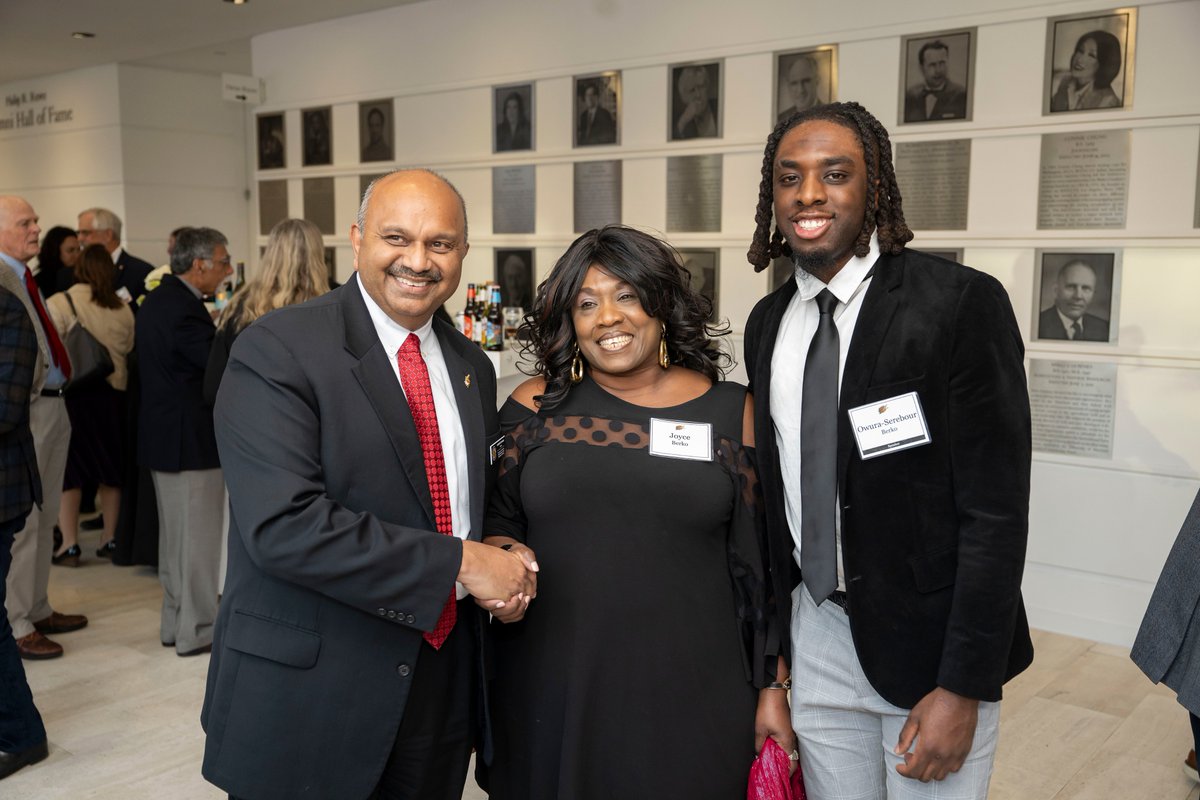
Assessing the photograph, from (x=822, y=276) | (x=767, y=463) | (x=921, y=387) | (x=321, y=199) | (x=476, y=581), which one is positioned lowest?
(x=476, y=581)

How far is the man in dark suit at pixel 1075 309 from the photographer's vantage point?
14.6 feet

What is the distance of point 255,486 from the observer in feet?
5.24

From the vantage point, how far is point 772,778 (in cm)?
190

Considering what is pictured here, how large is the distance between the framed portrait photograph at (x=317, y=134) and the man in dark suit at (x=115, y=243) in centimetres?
150

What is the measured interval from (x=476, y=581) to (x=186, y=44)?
849cm

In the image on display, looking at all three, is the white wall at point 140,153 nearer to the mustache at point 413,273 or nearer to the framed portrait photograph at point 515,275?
the framed portrait photograph at point 515,275

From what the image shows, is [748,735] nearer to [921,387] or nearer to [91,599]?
[921,387]

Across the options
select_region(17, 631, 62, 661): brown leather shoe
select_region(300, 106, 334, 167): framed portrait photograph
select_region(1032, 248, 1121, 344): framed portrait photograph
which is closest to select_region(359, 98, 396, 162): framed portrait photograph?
select_region(300, 106, 334, 167): framed portrait photograph

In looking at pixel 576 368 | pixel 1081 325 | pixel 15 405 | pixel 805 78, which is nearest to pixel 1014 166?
pixel 1081 325

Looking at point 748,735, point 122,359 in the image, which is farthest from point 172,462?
point 748,735

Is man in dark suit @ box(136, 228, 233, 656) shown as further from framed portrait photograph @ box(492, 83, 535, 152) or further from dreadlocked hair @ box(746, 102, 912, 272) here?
dreadlocked hair @ box(746, 102, 912, 272)

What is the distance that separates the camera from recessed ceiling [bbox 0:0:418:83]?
7.29 m

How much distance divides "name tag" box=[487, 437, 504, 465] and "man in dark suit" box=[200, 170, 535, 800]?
10 cm

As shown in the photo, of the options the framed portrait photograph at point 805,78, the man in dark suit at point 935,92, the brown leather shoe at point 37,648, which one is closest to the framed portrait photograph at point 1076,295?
the man in dark suit at point 935,92
